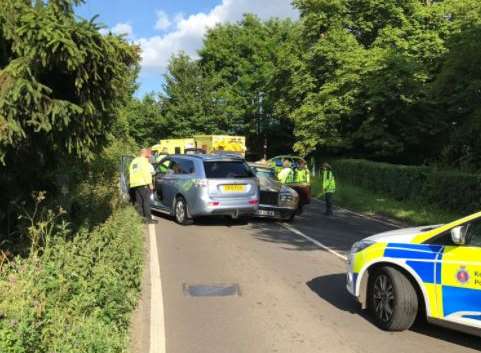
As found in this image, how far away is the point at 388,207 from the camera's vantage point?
19.4 m

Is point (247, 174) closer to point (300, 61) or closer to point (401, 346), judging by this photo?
point (401, 346)

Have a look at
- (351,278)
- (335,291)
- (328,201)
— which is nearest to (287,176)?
(328,201)

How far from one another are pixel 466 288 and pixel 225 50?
167 feet

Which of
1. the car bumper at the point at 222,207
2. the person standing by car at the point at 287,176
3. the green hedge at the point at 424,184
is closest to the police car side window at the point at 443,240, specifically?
the car bumper at the point at 222,207

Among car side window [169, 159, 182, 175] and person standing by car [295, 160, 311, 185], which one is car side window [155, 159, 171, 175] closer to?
car side window [169, 159, 182, 175]

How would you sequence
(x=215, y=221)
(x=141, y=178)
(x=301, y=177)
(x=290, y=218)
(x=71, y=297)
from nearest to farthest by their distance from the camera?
1. (x=71, y=297)
2. (x=141, y=178)
3. (x=215, y=221)
4. (x=290, y=218)
5. (x=301, y=177)

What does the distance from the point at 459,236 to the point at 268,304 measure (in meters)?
2.62

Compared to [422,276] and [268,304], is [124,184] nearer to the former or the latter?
[268,304]

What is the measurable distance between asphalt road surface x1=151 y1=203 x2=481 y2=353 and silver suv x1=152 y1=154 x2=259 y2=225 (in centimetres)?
129

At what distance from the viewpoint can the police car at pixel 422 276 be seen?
18.5 ft

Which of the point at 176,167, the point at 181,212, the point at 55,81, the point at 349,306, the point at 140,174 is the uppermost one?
the point at 55,81

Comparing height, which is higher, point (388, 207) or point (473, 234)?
point (473, 234)

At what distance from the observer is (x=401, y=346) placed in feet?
19.1

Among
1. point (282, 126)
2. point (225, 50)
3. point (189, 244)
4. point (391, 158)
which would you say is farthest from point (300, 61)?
point (189, 244)
